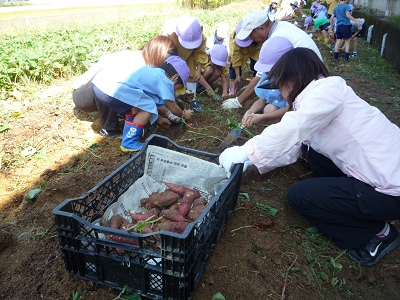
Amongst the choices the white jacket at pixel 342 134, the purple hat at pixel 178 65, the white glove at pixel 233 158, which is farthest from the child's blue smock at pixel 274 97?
the white glove at pixel 233 158

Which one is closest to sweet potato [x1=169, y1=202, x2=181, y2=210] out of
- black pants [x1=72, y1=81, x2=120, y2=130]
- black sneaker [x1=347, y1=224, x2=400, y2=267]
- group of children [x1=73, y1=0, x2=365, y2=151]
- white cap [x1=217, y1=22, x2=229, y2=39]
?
black sneaker [x1=347, y1=224, x2=400, y2=267]

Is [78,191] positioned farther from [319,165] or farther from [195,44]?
[195,44]

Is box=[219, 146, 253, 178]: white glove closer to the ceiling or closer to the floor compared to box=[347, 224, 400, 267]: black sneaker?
closer to the ceiling

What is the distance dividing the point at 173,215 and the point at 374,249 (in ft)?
3.85

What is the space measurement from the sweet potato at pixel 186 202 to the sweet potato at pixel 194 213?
27 mm

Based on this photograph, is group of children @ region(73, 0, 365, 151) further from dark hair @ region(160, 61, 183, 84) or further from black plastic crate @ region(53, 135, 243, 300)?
black plastic crate @ region(53, 135, 243, 300)

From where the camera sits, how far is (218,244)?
1.99m

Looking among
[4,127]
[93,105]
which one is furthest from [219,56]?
[4,127]

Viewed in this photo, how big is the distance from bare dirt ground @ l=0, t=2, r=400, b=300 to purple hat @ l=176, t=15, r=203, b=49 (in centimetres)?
114

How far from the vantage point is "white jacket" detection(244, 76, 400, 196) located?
5.99 feet

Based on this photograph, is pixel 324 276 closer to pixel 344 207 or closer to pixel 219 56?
pixel 344 207

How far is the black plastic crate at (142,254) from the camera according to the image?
1.42 m

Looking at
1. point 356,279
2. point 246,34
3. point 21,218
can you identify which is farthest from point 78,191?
point 246,34

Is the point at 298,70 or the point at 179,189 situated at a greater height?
the point at 298,70
